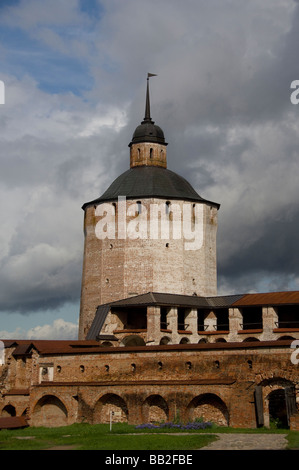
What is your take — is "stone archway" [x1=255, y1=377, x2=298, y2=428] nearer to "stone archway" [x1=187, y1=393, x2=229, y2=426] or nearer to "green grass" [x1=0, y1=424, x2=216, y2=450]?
"stone archway" [x1=187, y1=393, x2=229, y2=426]

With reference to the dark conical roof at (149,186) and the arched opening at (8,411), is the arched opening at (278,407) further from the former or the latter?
the dark conical roof at (149,186)

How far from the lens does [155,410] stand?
3216cm

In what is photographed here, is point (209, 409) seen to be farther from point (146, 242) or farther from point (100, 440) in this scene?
point (146, 242)

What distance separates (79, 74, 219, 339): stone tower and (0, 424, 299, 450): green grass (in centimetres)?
1531

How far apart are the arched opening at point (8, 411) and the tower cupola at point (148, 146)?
21.4 metres

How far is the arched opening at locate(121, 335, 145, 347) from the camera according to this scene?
4203 centimetres

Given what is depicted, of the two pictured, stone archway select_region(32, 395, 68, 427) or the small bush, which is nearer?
the small bush

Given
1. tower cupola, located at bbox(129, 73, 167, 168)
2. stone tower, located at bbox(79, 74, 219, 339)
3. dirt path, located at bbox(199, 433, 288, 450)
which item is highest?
tower cupola, located at bbox(129, 73, 167, 168)

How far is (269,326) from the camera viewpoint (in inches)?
1609

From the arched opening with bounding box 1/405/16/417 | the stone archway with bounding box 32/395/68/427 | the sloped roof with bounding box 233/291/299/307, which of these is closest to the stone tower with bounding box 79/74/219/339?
the sloped roof with bounding box 233/291/299/307

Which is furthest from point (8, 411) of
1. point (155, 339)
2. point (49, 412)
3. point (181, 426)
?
point (181, 426)

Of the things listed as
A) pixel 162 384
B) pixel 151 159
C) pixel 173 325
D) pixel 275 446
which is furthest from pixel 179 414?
pixel 151 159

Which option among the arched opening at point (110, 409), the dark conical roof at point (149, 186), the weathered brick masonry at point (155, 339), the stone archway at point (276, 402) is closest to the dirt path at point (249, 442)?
the weathered brick masonry at point (155, 339)
